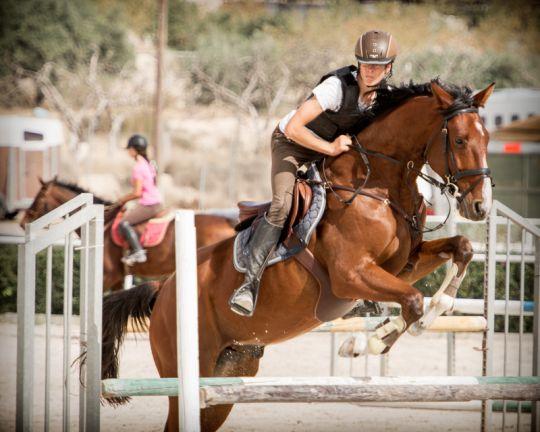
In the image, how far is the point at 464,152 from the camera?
14.6ft

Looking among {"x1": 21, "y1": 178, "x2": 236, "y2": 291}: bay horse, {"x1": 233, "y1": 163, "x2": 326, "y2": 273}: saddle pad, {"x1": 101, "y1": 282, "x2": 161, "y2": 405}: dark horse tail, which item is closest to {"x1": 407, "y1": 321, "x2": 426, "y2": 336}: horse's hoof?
{"x1": 233, "y1": 163, "x2": 326, "y2": 273}: saddle pad

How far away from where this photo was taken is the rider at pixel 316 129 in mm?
4668

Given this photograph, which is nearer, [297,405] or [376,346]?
[376,346]

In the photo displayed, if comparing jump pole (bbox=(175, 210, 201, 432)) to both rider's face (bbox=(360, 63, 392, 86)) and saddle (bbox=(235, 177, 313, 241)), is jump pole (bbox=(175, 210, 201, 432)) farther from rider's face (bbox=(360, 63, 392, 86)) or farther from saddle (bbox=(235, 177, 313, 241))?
rider's face (bbox=(360, 63, 392, 86))

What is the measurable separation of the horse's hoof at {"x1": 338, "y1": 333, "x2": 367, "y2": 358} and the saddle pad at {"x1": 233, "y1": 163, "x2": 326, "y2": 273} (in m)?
0.66

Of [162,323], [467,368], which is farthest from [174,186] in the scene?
[162,323]

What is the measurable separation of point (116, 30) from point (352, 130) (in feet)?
121

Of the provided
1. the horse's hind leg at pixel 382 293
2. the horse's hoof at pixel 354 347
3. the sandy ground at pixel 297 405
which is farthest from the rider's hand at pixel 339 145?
the sandy ground at pixel 297 405

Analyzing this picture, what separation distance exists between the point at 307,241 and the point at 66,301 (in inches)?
57.6

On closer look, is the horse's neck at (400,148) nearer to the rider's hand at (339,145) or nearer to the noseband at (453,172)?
the rider's hand at (339,145)

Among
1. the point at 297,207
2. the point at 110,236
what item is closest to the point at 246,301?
the point at 297,207

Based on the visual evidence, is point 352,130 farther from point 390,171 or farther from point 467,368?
point 467,368

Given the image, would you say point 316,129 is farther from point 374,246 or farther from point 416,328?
point 416,328

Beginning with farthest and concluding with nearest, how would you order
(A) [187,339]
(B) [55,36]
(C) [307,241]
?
(B) [55,36] → (C) [307,241] → (A) [187,339]
